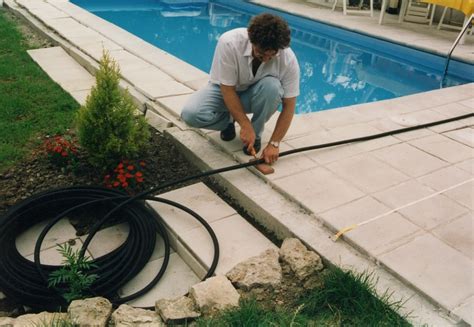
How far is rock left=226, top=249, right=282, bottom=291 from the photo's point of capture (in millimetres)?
1989

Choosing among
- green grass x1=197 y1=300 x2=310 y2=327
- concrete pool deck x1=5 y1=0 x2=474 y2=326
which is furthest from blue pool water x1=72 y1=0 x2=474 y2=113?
green grass x1=197 y1=300 x2=310 y2=327

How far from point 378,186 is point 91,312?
181 centimetres

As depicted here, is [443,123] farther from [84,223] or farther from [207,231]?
[84,223]

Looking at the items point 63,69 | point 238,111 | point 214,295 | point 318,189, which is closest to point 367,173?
point 318,189

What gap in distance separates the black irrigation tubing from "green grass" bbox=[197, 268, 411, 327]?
0.38 metres

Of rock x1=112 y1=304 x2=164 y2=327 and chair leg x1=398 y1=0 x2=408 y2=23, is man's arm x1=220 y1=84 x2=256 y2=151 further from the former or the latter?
chair leg x1=398 y1=0 x2=408 y2=23

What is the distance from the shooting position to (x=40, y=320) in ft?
5.83

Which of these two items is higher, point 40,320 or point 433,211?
point 433,211

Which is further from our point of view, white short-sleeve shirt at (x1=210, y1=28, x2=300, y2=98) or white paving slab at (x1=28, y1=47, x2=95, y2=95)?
white paving slab at (x1=28, y1=47, x2=95, y2=95)

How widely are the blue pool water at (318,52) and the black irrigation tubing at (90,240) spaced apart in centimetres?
312

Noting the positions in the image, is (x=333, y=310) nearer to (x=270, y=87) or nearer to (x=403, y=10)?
(x=270, y=87)

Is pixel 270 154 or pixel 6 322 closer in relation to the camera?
pixel 6 322

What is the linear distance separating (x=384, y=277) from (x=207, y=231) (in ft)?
3.09

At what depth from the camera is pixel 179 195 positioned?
2.68 metres
